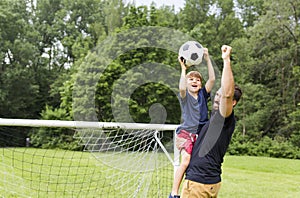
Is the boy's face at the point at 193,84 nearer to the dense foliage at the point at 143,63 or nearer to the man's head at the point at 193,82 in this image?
the man's head at the point at 193,82

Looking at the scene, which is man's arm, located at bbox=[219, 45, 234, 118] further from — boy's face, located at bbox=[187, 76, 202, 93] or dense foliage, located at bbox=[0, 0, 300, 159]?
dense foliage, located at bbox=[0, 0, 300, 159]

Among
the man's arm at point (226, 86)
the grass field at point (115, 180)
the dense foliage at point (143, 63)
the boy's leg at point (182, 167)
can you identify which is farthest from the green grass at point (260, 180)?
the man's arm at point (226, 86)

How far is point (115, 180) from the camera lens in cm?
792

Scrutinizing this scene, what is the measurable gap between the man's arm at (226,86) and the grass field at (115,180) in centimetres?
262

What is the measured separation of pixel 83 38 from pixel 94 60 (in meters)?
7.40

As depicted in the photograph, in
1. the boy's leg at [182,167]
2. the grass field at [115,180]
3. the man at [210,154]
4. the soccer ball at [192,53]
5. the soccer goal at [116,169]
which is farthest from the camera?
the grass field at [115,180]

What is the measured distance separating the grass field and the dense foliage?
19.9 ft

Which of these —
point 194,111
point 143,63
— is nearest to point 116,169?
point 194,111

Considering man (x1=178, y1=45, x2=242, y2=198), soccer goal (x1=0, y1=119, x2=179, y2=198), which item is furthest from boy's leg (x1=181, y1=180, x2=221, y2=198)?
soccer goal (x1=0, y1=119, x2=179, y2=198)

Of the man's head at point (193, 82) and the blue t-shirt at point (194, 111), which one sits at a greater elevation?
the man's head at point (193, 82)

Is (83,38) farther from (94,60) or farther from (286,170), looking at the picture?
(286,170)

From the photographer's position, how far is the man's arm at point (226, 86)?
93.8 inches

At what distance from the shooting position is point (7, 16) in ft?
81.4

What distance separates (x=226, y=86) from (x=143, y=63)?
15956mm
